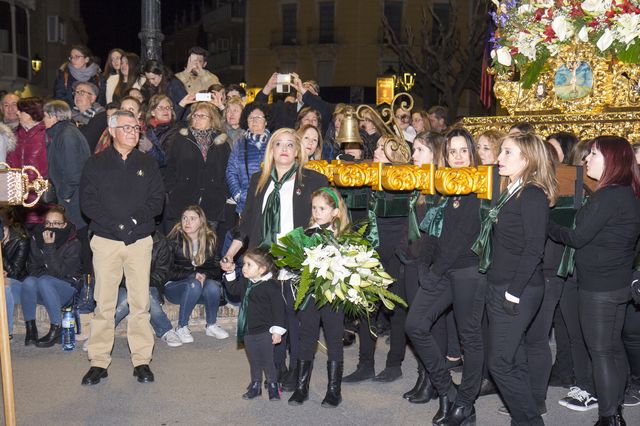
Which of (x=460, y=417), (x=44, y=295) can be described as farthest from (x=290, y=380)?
(x=44, y=295)

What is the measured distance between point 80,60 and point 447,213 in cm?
647

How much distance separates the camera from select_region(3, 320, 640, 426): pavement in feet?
19.1

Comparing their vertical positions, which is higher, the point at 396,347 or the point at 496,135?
the point at 496,135

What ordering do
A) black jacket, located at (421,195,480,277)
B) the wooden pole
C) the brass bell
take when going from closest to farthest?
the wooden pole < black jacket, located at (421,195,480,277) < the brass bell

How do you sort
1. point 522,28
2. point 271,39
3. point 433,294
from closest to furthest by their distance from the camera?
point 433,294 < point 522,28 < point 271,39

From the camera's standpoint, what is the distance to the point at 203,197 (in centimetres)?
898

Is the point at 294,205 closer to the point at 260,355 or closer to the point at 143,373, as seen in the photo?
the point at 260,355

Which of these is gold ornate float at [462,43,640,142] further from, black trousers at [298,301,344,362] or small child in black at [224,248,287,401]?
small child in black at [224,248,287,401]

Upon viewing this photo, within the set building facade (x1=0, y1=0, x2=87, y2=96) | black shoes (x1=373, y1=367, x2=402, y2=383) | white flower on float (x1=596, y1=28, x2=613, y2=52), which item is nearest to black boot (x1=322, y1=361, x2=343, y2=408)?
black shoes (x1=373, y1=367, x2=402, y2=383)

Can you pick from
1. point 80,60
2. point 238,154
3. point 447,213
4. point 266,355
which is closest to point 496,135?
point 447,213

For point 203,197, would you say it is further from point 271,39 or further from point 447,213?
point 271,39

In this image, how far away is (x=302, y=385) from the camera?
6254 mm

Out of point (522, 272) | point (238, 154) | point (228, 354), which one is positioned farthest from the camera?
point (238, 154)

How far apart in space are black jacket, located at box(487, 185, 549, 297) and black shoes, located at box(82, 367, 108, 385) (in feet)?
11.0
